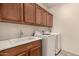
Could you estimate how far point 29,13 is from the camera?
2.31 m

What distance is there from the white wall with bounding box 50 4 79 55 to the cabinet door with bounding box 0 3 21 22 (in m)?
2.02

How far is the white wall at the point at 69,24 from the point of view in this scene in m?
3.52

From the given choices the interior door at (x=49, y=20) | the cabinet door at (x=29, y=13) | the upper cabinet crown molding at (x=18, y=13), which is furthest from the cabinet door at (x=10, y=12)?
the interior door at (x=49, y=20)

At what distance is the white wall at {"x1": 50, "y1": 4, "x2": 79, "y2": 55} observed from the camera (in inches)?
139

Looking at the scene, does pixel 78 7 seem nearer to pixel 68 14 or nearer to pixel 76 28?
pixel 68 14

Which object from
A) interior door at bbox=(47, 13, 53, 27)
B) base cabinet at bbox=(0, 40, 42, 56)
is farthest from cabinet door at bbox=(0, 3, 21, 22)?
interior door at bbox=(47, 13, 53, 27)

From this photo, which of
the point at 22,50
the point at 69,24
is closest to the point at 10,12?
the point at 22,50

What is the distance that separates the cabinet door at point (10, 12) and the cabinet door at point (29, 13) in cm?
23

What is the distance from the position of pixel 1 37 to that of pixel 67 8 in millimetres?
2442

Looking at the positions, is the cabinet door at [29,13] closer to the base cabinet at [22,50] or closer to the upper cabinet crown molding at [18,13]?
the upper cabinet crown molding at [18,13]

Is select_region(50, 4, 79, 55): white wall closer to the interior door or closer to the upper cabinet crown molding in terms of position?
the interior door

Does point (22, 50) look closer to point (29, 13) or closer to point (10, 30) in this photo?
point (10, 30)

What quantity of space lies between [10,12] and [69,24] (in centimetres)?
247

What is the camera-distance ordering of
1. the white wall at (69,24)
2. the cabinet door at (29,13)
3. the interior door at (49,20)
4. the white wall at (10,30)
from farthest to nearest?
1. the interior door at (49,20)
2. the white wall at (69,24)
3. the cabinet door at (29,13)
4. the white wall at (10,30)
